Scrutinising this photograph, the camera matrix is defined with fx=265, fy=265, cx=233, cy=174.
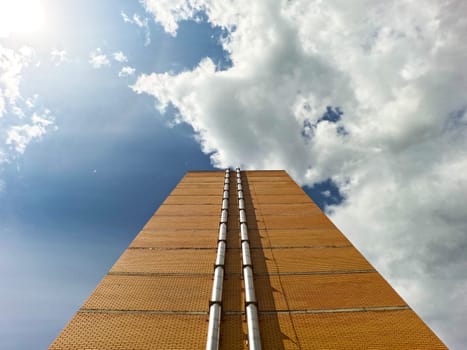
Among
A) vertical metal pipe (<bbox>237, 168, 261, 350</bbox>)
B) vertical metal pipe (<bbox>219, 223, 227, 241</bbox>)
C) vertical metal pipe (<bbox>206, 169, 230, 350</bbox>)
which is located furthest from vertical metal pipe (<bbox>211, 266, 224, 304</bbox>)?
vertical metal pipe (<bbox>219, 223, 227, 241</bbox>)

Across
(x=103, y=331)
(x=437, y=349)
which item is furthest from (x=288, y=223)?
(x=103, y=331)

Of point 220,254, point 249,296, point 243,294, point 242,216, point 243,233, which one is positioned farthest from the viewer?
point 242,216

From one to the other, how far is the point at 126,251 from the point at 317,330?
366 inches

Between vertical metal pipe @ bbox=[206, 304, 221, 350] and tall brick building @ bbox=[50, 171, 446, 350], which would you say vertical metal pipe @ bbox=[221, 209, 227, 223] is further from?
vertical metal pipe @ bbox=[206, 304, 221, 350]

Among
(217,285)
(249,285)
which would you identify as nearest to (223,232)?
(217,285)

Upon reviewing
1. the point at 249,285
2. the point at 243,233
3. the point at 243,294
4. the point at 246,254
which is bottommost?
the point at 243,294

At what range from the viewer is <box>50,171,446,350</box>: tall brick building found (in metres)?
8.26

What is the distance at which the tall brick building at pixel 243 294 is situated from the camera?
8258mm

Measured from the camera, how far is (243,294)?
10102mm

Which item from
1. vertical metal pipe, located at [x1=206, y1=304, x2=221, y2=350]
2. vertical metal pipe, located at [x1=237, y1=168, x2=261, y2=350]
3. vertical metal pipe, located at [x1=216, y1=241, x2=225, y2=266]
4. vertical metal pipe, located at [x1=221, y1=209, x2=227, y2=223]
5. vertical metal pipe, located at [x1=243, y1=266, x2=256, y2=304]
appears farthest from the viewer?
vertical metal pipe, located at [x1=221, y1=209, x2=227, y2=223]

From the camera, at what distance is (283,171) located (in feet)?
89.1

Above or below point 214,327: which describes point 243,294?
above

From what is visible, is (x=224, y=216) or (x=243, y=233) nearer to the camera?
(x=243, y=233)

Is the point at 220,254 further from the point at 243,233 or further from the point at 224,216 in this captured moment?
the point at 224,216
